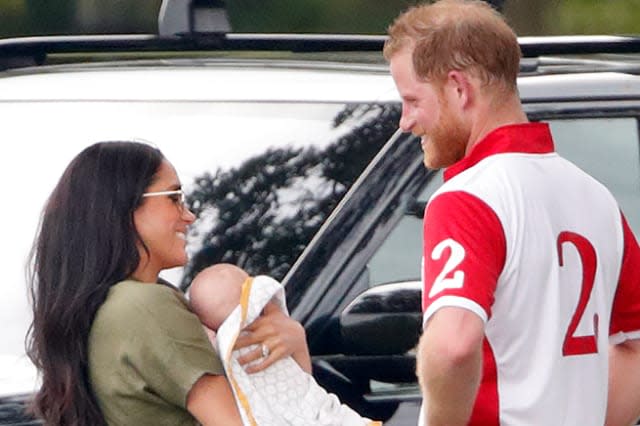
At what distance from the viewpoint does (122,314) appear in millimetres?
3428

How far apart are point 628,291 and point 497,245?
430mm

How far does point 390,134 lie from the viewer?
3994 millimetres

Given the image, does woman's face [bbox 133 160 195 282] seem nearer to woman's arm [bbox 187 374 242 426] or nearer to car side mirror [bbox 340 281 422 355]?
woman's arm [bbox 187 374 242 426]

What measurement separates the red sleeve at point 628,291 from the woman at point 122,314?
2.02 ft

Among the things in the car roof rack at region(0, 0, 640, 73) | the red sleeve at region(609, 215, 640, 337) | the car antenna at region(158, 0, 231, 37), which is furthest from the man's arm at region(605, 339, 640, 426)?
the car antenna at region(158, 0, 231, 37)

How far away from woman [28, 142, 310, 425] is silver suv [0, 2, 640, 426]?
259 millimetres

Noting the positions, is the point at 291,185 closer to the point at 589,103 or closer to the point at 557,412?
the point at 589,103

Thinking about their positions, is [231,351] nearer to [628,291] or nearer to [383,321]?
[383,321]

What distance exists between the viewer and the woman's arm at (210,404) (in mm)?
3404

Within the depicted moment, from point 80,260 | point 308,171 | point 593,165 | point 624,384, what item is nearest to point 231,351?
point 80,260

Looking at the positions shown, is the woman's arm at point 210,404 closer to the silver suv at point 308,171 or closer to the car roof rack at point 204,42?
the silver suv at point 308,171

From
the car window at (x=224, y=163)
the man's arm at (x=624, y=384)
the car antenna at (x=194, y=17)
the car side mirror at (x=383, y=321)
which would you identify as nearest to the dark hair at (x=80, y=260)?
the car window at (x=224, y=163)

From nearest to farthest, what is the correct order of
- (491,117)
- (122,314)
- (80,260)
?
(491,117), (122,314), (80,260)

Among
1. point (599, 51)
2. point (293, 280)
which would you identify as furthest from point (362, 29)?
point (293, 280)
